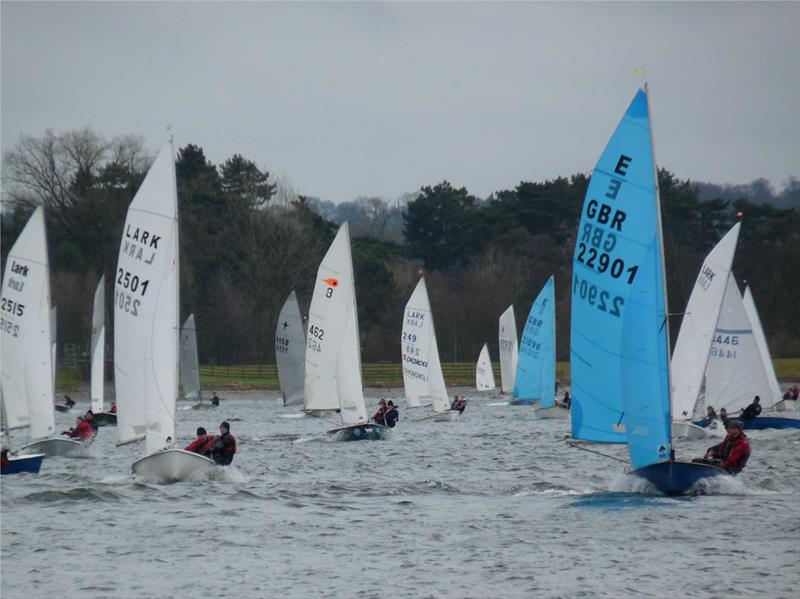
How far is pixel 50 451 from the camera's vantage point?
2853 centimetres

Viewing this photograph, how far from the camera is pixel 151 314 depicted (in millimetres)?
22031

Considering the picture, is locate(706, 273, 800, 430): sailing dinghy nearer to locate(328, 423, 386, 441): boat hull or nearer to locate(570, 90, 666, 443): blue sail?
locate(328, 423, 386, 441): boat hull

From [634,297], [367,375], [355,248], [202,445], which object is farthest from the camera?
[355,248]

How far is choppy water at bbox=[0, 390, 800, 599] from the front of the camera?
1450cm

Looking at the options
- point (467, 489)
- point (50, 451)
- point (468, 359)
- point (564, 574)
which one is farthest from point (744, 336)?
point (468, 359)

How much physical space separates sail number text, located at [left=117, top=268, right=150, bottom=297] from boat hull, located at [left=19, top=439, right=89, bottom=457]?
679cm

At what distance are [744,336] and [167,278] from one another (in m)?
18.1

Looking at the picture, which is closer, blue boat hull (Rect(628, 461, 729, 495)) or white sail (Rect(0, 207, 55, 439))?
blue boat hull (Rect(628, 461, 729, 495))

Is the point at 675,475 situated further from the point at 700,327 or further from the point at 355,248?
the point at 355,248

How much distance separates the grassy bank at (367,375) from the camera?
6550 centimetres

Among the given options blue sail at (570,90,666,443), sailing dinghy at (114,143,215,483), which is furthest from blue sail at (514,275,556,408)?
blue sail at (570,90,666,443)

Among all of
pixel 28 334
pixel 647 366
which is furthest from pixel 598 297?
pixel 28 334

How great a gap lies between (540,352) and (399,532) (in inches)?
1226

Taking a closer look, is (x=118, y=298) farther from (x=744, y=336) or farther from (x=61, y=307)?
(x=61, y=307)
